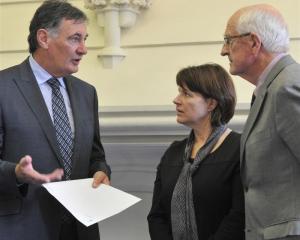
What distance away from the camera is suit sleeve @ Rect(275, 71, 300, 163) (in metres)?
1.31

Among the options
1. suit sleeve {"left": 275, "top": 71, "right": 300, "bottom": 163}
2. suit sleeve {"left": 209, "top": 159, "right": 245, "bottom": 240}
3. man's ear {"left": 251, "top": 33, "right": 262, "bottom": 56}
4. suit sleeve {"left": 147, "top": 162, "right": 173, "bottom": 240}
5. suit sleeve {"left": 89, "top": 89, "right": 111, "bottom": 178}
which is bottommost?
suit sleeve {"left": 147, "top": 162, "right": 173, "bottom": 240}

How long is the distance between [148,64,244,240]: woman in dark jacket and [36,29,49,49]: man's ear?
1.77 feet

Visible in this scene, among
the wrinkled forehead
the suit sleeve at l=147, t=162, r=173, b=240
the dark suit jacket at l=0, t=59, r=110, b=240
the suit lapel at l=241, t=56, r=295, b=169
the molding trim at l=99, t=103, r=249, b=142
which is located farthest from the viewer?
the molding trim at l=99, t=103, r=249, b=142

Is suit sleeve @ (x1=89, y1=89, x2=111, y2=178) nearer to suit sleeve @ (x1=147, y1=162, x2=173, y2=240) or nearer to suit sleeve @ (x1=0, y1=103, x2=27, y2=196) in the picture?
suit sleeve @ (x1=147, y1=162, x2=173, y2=240)

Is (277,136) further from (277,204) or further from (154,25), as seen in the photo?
(154,25)

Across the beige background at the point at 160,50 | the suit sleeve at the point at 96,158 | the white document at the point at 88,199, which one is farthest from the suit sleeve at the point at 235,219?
the beige background at the point at 160,50

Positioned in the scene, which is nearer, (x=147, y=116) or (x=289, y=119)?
(x=289, y=119)

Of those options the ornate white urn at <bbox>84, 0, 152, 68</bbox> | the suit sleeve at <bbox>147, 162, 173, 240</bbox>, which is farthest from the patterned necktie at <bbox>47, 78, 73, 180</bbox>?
the ornate white urn at <bbox>84, 0, 152, 68</bbox>

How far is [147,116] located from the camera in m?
2.49

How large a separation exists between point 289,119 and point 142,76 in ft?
4.68

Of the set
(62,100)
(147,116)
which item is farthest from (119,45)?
(62,100)

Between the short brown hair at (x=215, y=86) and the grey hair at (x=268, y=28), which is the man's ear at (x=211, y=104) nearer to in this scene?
the short brown hair at (x=215, y=86)

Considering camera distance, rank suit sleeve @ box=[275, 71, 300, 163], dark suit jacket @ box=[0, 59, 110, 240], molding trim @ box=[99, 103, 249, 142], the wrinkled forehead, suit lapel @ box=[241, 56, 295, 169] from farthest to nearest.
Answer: molding trim @ box=[99, 103, 249, 142] < dark suit jacket @ box=[0, 59, 110, 240] < the wrinkled forehead < suit lapel @ box=[241, 56, 295, 169] < suit sleeve @ box=[275, 71, 300, 163]

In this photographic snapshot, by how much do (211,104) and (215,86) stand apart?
0.07 metres
